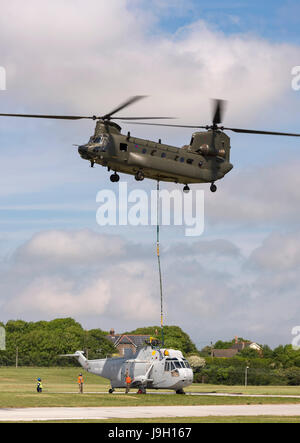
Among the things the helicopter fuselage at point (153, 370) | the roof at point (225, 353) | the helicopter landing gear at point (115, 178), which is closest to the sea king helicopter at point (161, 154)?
the helicopter landing gear at point (115, 178)

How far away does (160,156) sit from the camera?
4112 centimetres

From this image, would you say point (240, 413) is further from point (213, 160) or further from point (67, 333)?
point (67, 333)

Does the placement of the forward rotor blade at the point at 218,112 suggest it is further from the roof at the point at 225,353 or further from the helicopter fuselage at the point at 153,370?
the roof at the point at 225,353

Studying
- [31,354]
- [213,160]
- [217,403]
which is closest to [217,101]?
Result: [213,160]

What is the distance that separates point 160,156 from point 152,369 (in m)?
16.1

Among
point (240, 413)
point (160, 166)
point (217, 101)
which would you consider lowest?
point (240, 413)

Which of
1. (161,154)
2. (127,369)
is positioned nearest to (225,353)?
(127,369)

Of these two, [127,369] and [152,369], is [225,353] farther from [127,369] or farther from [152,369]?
[152,369]

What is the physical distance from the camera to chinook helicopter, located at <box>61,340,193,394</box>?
49344mm

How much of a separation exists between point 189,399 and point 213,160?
14.3m

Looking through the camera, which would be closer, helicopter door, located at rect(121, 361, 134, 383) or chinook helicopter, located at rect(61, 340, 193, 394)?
chinook helicopter, located at rect(61, 340, 193, 394)

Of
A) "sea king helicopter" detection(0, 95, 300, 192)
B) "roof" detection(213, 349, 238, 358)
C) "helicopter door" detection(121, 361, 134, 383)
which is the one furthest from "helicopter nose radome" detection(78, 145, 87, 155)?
"roof" detection(213, 349, 238, 358)

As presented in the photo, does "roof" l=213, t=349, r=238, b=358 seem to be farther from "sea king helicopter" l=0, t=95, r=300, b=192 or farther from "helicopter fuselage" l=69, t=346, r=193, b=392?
"sea king helicopter" l=0, t=95, r=300, b=192
